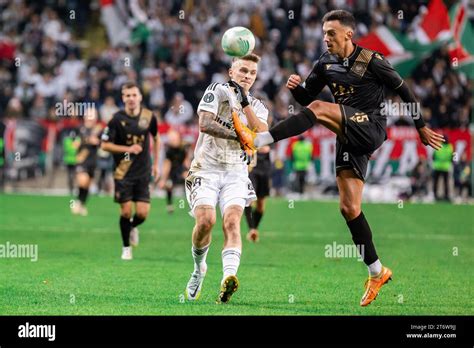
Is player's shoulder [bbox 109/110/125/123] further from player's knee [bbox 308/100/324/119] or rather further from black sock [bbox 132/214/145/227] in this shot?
player's knee [bbox 308/100/324/119]

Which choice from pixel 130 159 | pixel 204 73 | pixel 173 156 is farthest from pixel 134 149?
pixel 204 73

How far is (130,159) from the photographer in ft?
48.0

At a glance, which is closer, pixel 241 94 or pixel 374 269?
pixel 241 94

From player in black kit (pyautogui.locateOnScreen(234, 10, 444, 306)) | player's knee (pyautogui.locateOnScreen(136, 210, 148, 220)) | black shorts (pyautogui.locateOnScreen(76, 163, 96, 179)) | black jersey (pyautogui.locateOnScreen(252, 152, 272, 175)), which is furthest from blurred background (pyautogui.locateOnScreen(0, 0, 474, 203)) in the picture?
player in black kit (pyautogui.locateOnScreen(234, 10, 444, 306))

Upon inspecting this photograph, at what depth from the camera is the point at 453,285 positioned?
11.9m

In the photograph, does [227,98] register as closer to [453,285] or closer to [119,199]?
[453,285]

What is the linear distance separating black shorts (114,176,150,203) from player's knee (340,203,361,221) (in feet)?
16.8

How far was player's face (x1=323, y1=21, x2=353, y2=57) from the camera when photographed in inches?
385

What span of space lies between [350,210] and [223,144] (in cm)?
138

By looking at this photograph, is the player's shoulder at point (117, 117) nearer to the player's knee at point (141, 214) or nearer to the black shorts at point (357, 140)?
the player's knee at point (141, 214)

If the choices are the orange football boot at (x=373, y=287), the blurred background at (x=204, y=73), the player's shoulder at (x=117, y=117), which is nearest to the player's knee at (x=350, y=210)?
the orange football boot at (x=373, y=287)

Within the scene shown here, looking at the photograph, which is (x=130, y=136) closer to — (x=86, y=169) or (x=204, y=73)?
(x=86, y=169)
